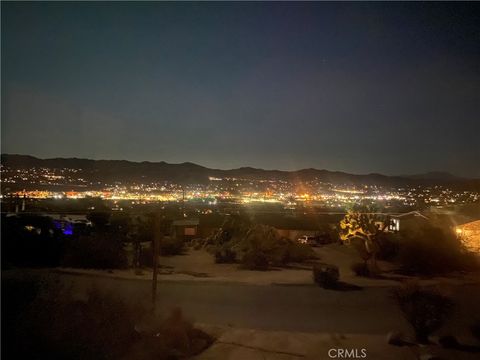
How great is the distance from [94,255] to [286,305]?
1090cm

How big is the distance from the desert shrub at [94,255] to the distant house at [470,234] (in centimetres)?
2026

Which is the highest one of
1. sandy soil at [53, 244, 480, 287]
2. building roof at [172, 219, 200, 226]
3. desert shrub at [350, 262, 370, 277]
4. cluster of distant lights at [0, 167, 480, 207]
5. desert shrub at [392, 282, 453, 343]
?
cluster of distant lights at [0, 167, 480, 207]

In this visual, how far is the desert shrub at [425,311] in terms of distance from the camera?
9758mm

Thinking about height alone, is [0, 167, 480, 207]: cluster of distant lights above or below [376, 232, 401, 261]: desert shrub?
above

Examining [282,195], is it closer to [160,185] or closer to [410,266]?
[160,185]

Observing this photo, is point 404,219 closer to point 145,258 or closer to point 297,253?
point 297,253

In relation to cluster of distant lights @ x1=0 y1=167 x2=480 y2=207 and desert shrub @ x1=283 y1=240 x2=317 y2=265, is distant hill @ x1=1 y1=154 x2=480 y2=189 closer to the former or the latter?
cluster of distant lights @ x1=0 y1=167 x2=480 y2=207

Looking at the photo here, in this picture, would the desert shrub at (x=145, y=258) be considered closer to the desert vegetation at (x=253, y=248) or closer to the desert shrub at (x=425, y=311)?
the desert vegetation at (x=253, y=248)

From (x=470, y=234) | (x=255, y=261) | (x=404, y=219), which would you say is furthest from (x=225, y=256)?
(x=404, y=219)

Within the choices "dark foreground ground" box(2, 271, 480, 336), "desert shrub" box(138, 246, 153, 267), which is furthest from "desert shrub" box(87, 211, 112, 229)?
"dark foreground ground" box(2, 271, 480, 336)

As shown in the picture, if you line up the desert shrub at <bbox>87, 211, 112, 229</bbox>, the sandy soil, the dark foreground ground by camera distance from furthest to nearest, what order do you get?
the desert shrub at <bbox>87, 211, 112, 229</bbox>, the sandy soil, the dark foreground ground

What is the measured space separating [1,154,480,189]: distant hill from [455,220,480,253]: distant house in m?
26.5

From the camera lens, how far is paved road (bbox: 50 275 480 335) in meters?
11.5

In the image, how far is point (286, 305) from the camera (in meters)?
14.0
